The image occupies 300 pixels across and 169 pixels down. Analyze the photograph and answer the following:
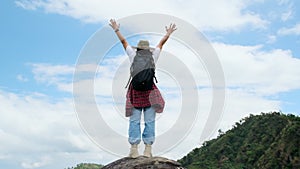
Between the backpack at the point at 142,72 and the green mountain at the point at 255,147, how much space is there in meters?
32.1

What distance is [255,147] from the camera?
4809 cm

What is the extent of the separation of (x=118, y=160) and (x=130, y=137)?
27.1 inches

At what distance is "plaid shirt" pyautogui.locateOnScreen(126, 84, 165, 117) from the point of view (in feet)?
31.6

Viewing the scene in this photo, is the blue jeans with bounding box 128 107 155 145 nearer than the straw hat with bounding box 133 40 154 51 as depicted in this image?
Yes

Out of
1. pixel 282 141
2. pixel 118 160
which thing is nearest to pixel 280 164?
pixel 282 141

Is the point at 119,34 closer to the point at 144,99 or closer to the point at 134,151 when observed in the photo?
the point at 144,99

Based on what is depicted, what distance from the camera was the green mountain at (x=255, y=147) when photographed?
40531 millimetres

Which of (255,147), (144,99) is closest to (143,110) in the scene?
(144,99)

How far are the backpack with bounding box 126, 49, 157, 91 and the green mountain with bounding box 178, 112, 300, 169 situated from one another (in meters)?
32.1

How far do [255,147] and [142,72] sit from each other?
40838 mm

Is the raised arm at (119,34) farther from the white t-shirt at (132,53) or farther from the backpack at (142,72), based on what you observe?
the backpack at (142,72)

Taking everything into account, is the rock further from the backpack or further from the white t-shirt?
the white t-shirt

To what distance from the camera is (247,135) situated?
52.7 meters

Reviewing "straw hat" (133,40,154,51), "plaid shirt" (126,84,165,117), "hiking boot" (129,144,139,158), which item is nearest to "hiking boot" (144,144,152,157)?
"hiking boot" (129,144,139,158)
